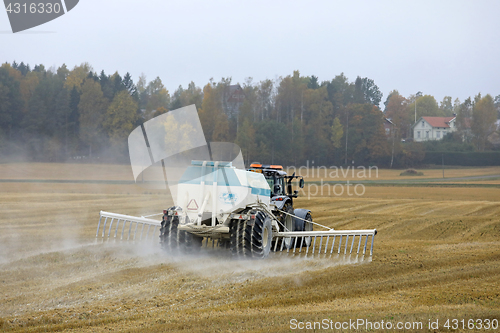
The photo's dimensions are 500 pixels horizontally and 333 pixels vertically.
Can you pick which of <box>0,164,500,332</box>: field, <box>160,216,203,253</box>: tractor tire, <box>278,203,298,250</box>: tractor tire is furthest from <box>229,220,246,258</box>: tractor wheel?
<box>278,203,298,250</box>: tractor tire

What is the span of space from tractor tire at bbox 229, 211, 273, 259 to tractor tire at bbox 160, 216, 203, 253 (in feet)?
3.70

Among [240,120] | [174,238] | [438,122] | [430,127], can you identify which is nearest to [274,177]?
[174,238]

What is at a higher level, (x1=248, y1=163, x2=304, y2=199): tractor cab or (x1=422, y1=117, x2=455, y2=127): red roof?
(x1=422, y1=117, x2=455, y2=127): red roof

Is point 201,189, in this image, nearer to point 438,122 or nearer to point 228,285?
point 228,285

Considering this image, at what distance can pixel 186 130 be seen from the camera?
8.32 meters

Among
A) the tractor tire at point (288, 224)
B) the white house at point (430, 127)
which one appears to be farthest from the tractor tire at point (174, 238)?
the white house at point (430, 127)

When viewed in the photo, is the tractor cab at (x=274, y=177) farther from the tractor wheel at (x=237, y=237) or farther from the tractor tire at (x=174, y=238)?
the tractor tire at (x=174, y=238)

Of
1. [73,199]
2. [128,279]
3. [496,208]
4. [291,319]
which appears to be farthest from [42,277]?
[496,208]

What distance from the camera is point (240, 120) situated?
5809cm

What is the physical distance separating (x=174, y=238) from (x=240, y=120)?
48.7 meters

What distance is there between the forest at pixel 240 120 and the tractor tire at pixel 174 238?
67.9ft

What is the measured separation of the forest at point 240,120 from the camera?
34781 mm

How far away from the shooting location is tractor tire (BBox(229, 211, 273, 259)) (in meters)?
9.43

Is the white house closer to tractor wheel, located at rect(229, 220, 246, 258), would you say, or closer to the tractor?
the tractor
